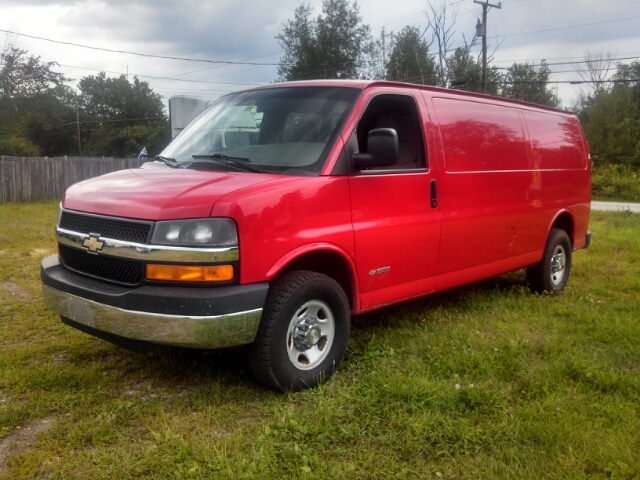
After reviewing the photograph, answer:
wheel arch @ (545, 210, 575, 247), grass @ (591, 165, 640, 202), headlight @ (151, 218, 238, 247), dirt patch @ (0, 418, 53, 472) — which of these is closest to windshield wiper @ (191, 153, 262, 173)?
headlight @ (151, 218, 238, 247)

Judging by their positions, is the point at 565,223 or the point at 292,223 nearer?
the point at 292,223

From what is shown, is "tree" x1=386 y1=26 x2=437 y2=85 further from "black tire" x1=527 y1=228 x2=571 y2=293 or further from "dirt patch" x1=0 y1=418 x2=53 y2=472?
"dirt patch" x1=0 y1=418 x2=53 y2=472

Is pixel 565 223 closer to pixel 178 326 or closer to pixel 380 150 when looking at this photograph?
pixel 380 150

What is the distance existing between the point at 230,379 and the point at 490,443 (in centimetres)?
A: 177

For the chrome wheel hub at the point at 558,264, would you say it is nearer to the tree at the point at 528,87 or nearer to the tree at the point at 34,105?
the tree at the point at 528,87

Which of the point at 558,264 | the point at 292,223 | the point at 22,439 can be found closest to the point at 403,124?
the point at 292,223

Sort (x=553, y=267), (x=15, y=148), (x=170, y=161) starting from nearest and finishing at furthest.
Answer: (x=170, y=161)
(x=553, y=267)
(x=15, y=148)

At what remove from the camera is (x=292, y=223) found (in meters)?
3.76

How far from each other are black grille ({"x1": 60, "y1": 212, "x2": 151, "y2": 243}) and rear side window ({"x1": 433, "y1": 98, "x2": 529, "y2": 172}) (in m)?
2.62

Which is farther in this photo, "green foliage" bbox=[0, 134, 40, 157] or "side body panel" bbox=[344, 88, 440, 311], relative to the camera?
"green foliage" bbox=[0, 134, 40, 157]

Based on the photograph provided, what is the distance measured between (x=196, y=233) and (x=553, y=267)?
4866mm

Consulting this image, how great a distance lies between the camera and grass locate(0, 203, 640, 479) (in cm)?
302

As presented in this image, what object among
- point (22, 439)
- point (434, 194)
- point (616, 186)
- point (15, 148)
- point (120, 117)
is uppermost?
point (120, 117)

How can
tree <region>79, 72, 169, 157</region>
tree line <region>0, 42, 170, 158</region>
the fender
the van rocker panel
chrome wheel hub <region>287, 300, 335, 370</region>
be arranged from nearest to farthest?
1. the van rocker panel
2. chrome wheel hub <region>287, 300, 335, 370</region>
3. the fender
4. tree line <region>0, 42, 170, 158</region>
5. tree <region>79, 72, 169, 157</region>
